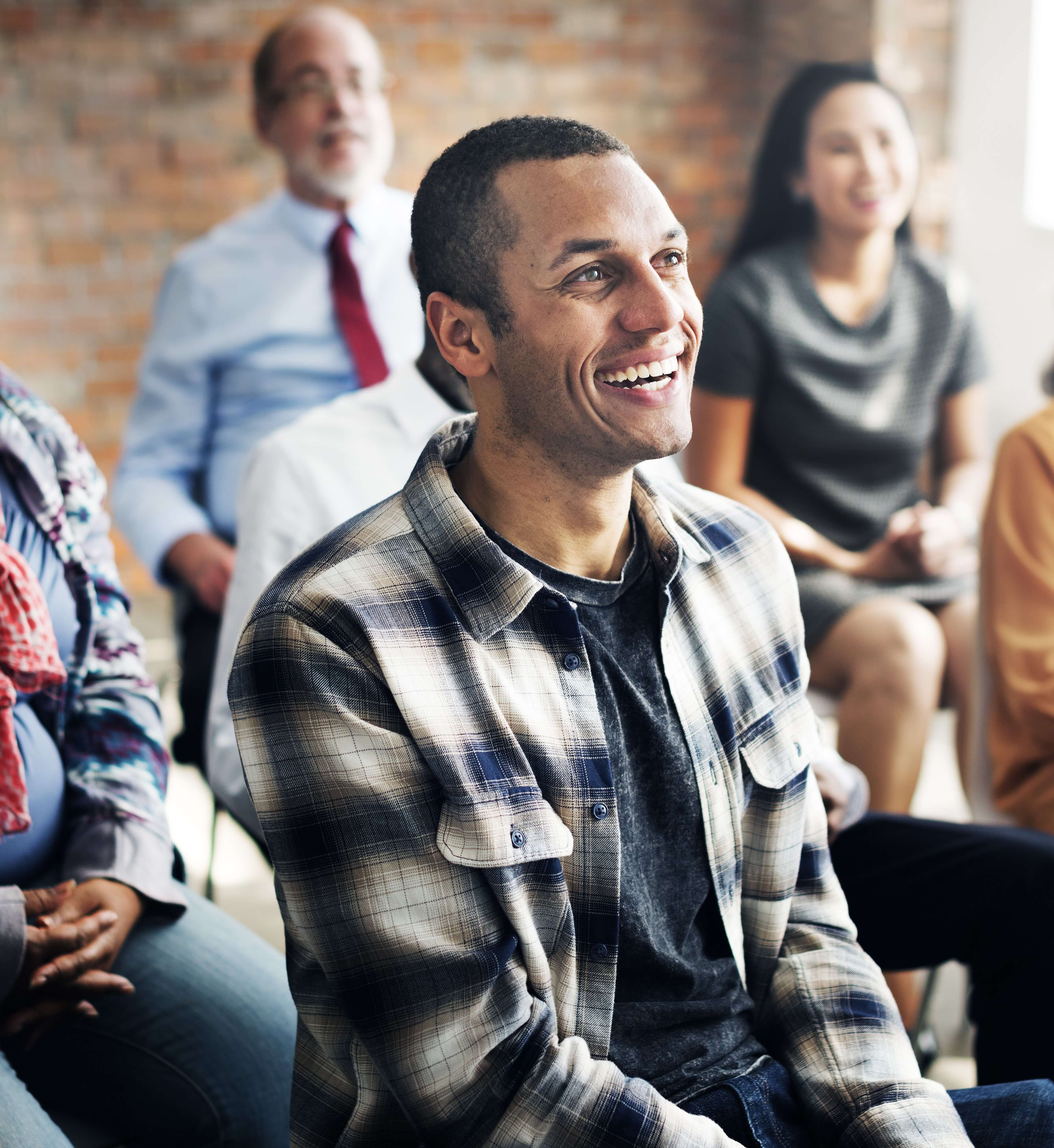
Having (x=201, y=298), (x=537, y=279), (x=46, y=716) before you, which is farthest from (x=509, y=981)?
(x=201, y=298)

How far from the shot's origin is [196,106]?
4273mm

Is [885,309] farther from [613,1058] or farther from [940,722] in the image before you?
[613,1058]

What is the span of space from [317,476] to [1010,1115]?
104 centimetres

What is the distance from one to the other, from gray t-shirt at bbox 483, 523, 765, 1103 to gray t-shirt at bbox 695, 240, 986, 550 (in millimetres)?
1364

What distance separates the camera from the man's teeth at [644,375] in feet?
3.41

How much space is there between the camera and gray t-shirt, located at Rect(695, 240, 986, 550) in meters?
2.41

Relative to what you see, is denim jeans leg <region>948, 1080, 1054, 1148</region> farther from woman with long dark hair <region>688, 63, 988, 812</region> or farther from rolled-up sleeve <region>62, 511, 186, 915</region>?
woman with long dark hair <region>688, 63, 988, 812</region>

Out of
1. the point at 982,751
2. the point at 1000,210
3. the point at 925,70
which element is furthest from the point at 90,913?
the point at 925,70

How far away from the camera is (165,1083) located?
3.94ft

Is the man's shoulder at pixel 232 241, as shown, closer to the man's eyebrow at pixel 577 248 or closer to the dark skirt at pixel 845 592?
the dark skirt at pixel 845 592

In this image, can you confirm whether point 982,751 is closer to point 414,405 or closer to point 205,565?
point 414,405

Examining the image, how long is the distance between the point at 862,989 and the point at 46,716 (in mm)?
884

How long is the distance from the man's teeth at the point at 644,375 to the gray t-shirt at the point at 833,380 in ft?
4.41

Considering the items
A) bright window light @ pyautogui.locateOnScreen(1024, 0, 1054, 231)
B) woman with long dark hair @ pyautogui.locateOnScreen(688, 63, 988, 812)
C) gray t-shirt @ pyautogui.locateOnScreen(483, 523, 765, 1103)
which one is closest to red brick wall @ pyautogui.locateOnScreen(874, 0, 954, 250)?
bright window light @ pyautogui.locateOnScreen(1024, 0, 1054, 231)
